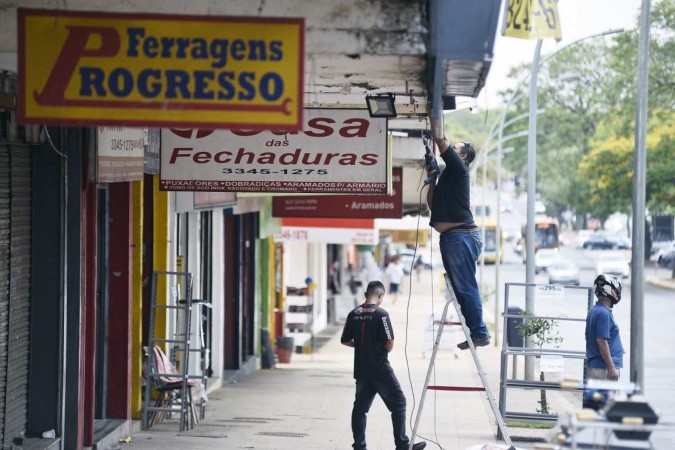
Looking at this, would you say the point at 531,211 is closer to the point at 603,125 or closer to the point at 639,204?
the point at 639,204

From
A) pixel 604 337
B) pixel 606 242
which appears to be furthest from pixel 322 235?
pixel 606 242

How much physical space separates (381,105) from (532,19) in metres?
2.14

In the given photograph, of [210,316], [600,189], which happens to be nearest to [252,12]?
[210,316]

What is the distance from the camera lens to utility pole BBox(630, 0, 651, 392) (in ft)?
53.3

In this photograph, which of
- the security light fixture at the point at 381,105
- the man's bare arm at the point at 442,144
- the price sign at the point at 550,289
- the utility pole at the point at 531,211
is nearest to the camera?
the man's bare arm at the point at 442,144

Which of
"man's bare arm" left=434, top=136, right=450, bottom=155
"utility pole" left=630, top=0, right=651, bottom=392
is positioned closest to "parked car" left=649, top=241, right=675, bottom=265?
"utility pole" left=630, top=0, right=651, bottom=392

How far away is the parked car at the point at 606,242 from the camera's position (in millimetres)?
79125

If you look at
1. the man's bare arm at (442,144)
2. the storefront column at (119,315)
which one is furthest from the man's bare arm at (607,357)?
the storefront column at (119,315)

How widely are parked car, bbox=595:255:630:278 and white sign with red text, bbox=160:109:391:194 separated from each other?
43847 mm

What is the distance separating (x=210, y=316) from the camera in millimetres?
20312

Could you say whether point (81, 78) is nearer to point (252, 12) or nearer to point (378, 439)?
point (252, 12)

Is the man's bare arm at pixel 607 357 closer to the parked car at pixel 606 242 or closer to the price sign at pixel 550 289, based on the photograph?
the price sign at pixel 550 289

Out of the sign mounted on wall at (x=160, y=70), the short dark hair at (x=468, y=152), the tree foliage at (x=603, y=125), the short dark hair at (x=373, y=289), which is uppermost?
the tree foliage at (x=603, y=125)

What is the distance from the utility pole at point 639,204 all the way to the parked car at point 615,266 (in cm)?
3875
